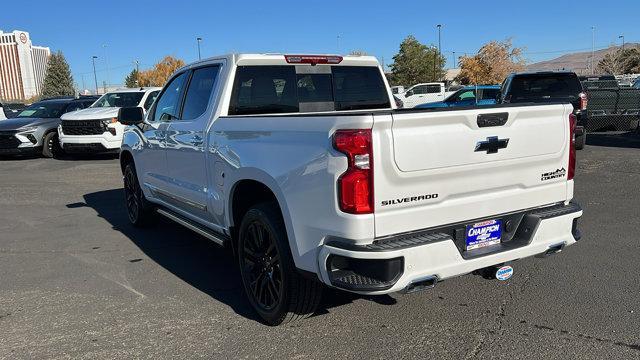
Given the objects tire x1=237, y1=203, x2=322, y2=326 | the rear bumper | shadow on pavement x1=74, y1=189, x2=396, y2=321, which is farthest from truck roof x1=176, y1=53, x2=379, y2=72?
the rear bumper

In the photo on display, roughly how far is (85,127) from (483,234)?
42.0 ft

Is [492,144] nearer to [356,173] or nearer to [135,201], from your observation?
[356,173]

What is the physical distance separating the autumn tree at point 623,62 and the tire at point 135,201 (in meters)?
79.5

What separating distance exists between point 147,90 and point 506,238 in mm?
13286

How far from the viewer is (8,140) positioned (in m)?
14.7

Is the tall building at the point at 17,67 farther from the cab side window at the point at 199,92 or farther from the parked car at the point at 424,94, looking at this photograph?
the cab side window at the point at 199,92

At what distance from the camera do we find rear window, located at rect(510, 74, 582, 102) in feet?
37.7

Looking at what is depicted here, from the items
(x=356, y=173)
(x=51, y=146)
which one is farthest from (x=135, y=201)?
(x=51, y=146)

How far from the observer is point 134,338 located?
12.2ft

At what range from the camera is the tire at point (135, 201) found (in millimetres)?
6574

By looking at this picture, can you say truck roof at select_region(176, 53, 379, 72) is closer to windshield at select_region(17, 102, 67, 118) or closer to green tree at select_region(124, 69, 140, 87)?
windshield at select_region(17, 102, 67, 118)

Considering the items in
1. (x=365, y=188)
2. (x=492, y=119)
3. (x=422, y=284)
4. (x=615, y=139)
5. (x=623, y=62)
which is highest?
(x=623, y=62)

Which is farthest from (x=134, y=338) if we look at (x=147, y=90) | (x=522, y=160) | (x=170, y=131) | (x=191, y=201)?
(x=147, y=90)

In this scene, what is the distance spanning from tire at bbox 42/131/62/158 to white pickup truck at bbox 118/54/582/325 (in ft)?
40.1
